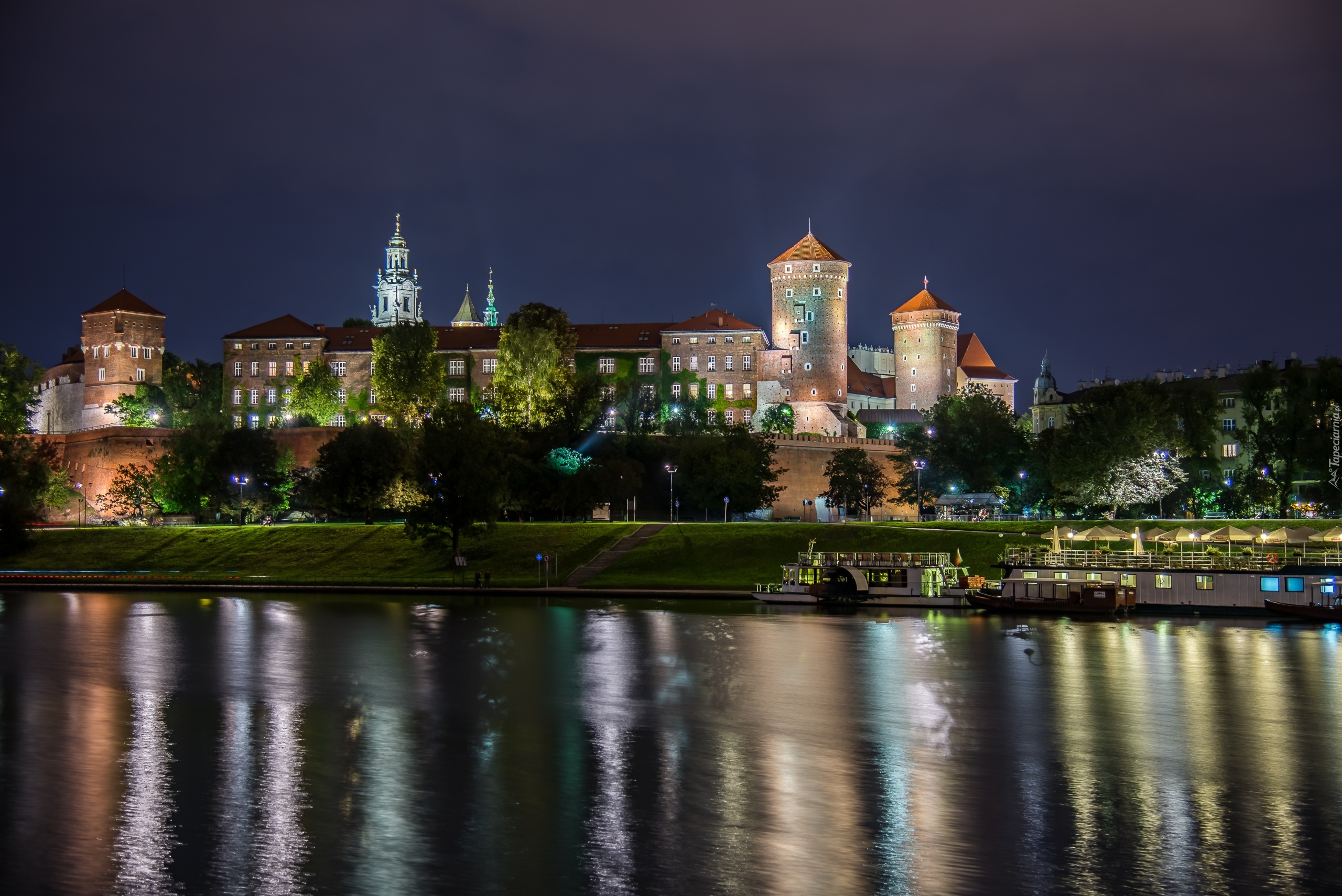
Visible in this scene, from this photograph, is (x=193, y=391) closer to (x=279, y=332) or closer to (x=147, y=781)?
(x=279, y=332)

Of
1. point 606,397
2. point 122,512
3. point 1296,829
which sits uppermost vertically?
point 606,397

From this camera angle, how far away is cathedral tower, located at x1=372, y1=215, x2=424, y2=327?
157 metres

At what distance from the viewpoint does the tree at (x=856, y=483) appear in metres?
77.6

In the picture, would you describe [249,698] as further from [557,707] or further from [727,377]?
[727,377]

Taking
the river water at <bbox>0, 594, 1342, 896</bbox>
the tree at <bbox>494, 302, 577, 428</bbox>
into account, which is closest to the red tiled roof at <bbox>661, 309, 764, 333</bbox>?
the tree at <bbox>494, 302, 577, 428</bbox>

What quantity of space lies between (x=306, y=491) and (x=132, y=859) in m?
60.1

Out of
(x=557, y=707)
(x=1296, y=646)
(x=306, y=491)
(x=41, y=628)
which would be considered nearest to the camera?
(x=557, y=707)

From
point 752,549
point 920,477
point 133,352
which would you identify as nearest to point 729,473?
point 752,549

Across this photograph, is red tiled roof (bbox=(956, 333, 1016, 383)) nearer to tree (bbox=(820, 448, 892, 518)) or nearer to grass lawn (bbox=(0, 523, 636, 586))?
tree (bbox=(820, 448, 892, 518))

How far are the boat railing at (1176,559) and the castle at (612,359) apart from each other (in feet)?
152

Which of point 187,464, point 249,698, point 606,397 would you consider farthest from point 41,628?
point 606,397

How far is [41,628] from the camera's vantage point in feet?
148

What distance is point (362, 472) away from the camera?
70.3 m

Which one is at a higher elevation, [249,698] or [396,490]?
[396,490]
